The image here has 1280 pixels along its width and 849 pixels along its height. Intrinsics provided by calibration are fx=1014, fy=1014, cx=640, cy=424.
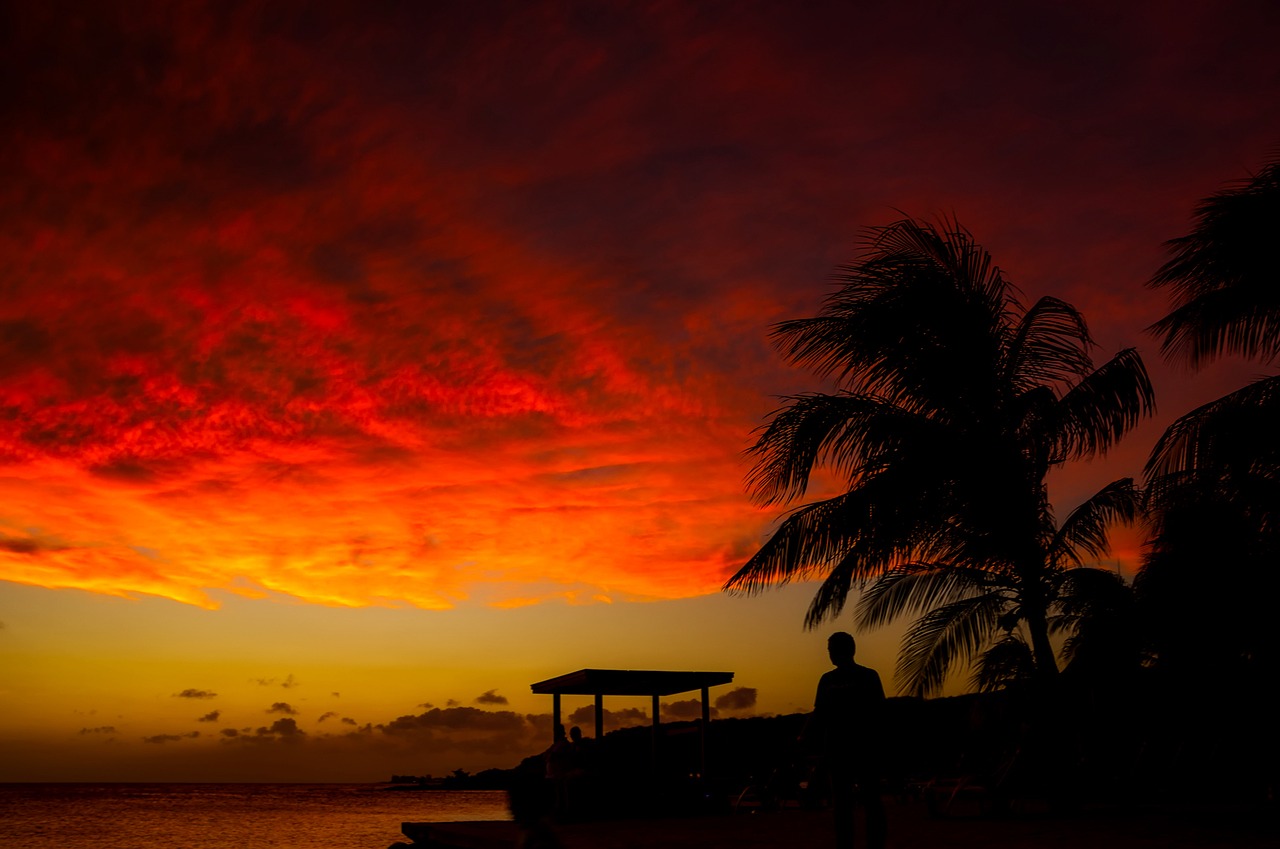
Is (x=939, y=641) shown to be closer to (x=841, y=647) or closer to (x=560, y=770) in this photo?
(x=560, y=770)

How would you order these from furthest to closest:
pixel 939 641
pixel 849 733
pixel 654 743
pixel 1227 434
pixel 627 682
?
pixel 654 743
pixel 627 682
pixel 939 641
pixel 1227 434
pixel 849 733

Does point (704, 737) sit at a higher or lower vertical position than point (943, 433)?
lower

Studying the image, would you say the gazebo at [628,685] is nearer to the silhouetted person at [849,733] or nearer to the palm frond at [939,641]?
the palm frond at [939,641]

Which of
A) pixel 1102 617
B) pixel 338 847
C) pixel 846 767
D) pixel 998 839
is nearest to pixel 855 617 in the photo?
pixel 1102 617

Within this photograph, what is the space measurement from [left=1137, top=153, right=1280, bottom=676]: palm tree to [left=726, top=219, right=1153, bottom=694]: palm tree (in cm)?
A: 93

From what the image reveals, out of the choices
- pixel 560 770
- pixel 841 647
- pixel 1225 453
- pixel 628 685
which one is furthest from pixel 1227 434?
pixel 628 685

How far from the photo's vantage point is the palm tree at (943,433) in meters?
11.5

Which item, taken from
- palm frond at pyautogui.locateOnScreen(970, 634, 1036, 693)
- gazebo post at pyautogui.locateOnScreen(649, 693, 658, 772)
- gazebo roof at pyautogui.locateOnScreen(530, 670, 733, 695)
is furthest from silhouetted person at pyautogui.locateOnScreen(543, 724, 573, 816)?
palm frond at pyautogui.locateOnScreen(970, 634, 1036, 693)

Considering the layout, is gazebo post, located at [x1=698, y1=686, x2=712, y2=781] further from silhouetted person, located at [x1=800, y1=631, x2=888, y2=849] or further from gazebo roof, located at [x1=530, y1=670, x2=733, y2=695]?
silhouetted person, located at [x1=800, y1=631, x2=888, y2=849]

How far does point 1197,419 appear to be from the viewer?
9.84m

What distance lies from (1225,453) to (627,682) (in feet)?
32.7

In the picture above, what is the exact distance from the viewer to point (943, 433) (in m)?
11.6

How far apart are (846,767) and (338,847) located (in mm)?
30948

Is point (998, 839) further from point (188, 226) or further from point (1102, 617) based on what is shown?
point (188, 226)
